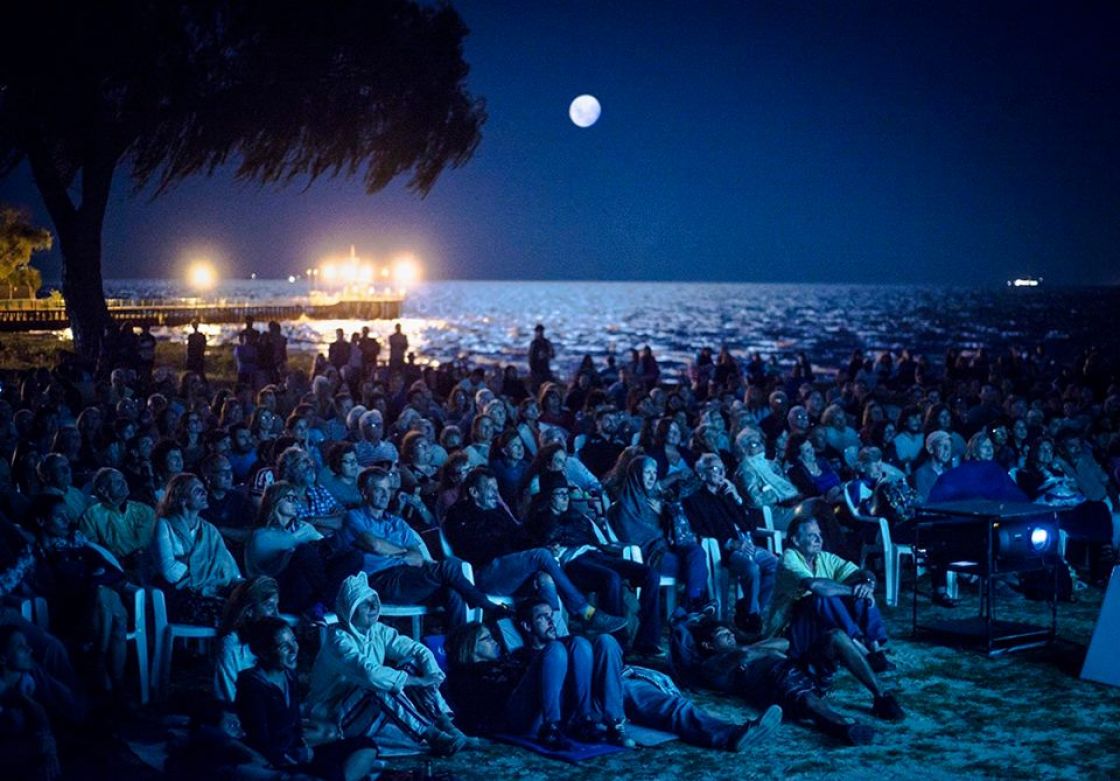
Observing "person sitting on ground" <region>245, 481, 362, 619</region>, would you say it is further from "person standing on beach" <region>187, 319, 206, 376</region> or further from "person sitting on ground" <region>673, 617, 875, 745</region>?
"person standing on beach" <region>187, 319, 206, 376</region>

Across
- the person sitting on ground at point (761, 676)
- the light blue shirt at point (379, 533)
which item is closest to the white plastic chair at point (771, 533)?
the person sitting on ground at point (761, 676)

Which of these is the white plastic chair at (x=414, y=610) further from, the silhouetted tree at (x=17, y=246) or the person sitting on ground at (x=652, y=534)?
the silhouetted tree at (x=17, y=246)

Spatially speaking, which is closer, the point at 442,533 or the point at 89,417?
the point at 442,533

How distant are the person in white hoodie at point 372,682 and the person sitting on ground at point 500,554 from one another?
1.07 metres

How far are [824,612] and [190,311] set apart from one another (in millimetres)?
51518

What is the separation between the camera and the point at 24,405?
38.2 ft

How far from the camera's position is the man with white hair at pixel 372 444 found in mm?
8922

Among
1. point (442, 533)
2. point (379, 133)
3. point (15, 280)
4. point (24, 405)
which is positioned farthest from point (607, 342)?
point (442, 533)

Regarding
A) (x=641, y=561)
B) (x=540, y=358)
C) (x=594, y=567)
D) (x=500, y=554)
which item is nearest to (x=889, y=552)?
(x=641, y=561)

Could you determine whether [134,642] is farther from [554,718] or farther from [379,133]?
[379,133]

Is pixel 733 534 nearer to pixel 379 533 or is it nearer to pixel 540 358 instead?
pixel 379 533

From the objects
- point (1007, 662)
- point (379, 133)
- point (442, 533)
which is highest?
point (379, 133)

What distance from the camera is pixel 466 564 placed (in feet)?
21.1

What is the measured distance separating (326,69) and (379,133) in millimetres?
1623
